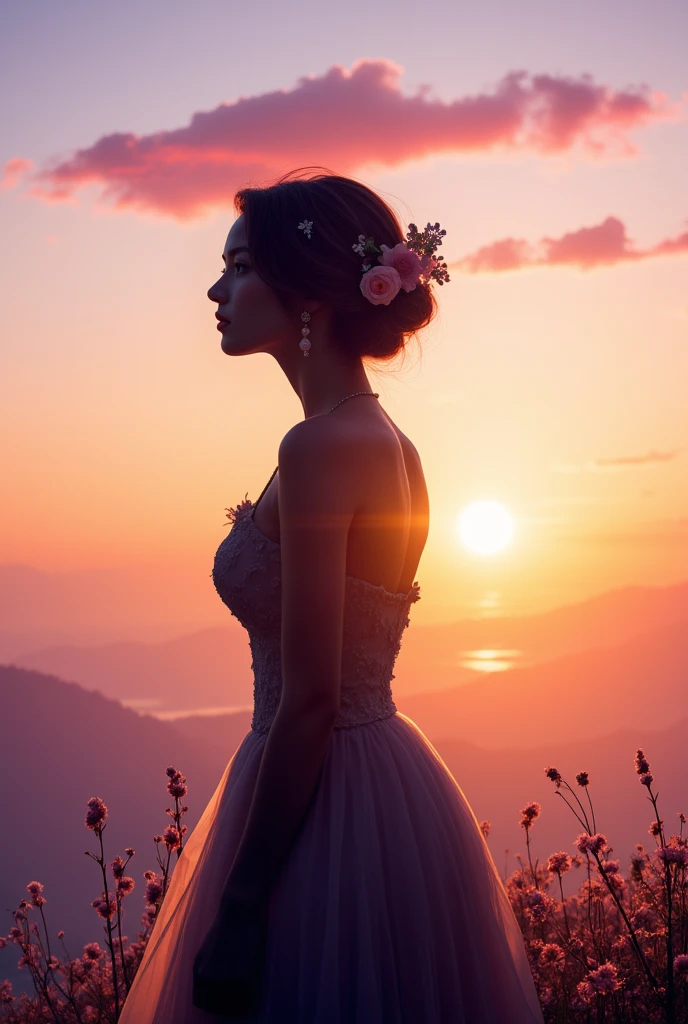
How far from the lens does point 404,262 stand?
3.29m

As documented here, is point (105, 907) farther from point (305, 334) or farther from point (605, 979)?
point (305, 334)

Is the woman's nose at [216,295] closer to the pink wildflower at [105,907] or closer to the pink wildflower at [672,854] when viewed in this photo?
the pink wildflower at [672,854]

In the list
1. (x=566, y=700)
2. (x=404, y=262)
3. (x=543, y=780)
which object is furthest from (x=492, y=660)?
(x=404, y=262)

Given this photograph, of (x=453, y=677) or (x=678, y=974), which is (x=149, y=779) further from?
(x=678, y=974)

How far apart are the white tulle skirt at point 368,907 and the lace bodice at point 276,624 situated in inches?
3.6

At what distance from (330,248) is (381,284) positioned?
23 cm

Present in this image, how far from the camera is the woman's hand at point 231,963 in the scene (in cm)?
243

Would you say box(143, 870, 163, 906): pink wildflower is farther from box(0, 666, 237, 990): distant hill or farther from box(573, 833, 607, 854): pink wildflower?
box(0, 666, 237, 990): distant hill

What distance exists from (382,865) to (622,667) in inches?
6546

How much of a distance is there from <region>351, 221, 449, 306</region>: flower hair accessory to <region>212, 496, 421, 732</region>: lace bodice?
92 cm

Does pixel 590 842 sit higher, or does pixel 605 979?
pixel 590 842

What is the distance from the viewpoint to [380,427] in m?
2.96

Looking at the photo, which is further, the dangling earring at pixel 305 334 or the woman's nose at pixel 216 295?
the woman's nose at pixel 216 295

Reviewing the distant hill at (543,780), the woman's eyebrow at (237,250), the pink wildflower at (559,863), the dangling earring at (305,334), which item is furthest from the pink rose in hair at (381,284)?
the distant hill at (543,780)
